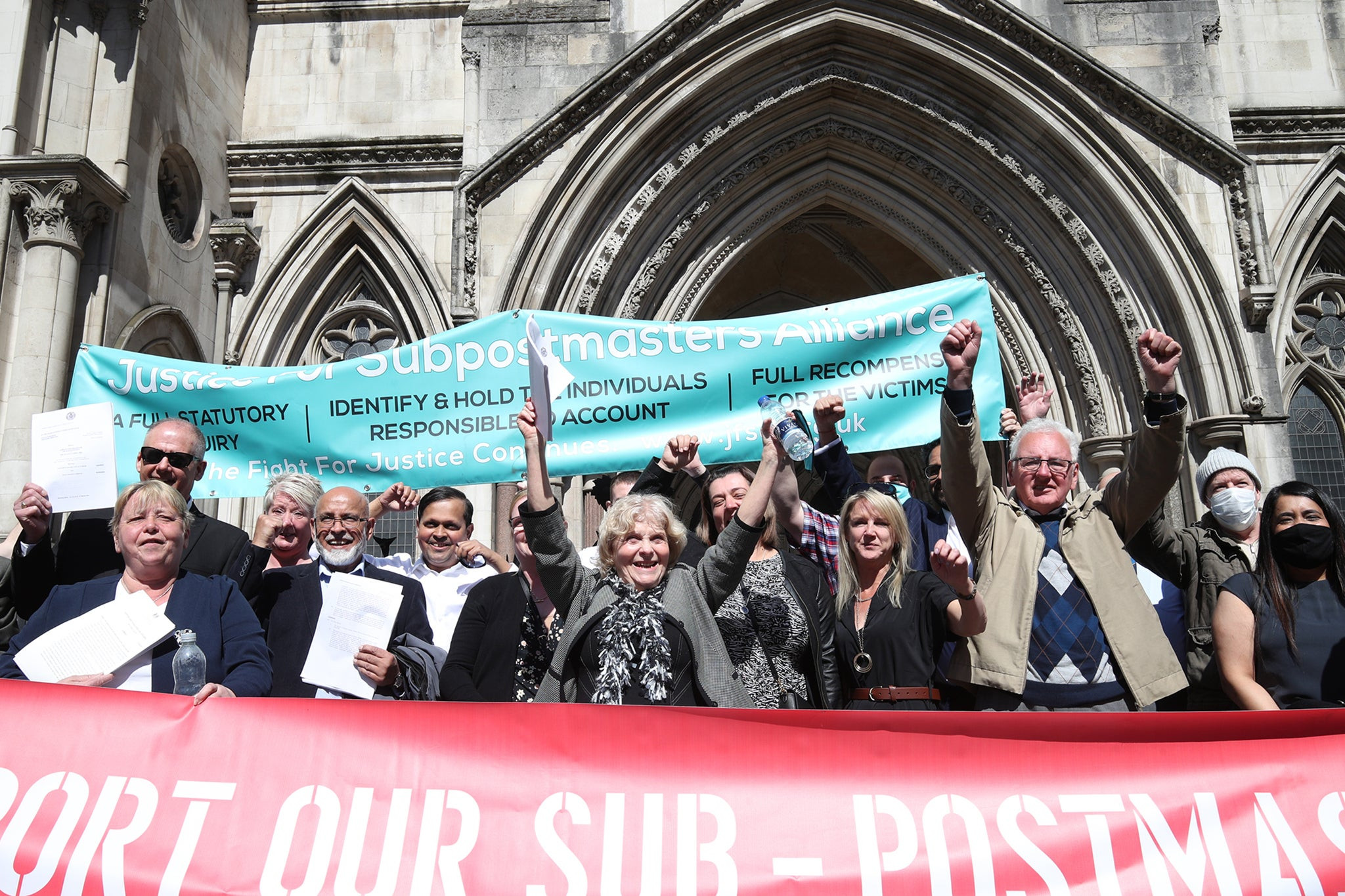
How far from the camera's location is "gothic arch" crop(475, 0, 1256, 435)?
30.8 feet

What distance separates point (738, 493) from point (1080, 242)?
6.91 metres

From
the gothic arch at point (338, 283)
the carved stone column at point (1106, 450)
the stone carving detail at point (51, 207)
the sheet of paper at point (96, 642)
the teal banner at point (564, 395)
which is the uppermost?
the gothic arch at point (338, 283)

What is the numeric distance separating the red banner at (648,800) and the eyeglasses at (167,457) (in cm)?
127

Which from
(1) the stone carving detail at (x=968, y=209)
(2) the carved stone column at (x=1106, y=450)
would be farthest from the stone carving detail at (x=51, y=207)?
(2) the carved stone column at (x=1106, y=450)

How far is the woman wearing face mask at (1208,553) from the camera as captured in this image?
4109 mm

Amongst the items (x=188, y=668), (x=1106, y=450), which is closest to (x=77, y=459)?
(x=188, y=668)

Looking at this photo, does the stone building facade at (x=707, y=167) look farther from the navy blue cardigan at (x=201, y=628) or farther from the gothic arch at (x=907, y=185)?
the navy blue cardigan at (x=201, y=628)

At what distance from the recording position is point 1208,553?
4266 mm

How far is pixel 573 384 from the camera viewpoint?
5.87 meters

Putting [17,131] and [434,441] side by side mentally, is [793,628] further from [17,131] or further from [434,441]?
[17,131]

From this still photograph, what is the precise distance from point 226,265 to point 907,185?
7026 millimetres

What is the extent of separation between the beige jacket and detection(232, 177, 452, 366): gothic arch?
7.58 metres

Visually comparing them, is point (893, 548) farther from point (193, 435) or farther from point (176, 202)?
point (176, 202)

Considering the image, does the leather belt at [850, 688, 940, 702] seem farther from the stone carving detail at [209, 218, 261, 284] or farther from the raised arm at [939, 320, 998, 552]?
the stone carving detail at [209, 218, 261, 284]
